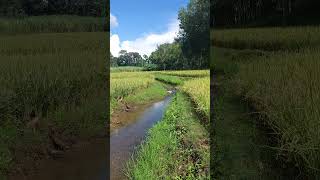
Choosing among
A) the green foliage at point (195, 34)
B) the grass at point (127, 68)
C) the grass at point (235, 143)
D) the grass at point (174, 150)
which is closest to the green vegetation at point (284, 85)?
the grass at point (235, 143)

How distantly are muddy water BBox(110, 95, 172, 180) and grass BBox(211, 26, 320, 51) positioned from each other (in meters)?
1.31

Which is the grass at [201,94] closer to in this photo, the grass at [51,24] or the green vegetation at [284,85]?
the green vegetation at [284,85]

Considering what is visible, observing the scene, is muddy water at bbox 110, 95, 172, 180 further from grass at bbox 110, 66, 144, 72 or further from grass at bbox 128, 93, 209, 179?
grass at bbox 110, 66, 144, 72

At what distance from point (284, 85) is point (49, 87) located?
154 inches

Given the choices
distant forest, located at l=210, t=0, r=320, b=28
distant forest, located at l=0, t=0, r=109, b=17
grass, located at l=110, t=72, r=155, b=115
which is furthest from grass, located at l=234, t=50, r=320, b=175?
distant forest, located at l=0, t=0, r=109, b=17

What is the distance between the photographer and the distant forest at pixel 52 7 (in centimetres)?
887

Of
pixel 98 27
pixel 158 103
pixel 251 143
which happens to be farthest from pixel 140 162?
pixel 98 27

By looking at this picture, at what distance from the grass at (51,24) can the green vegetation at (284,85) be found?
286 centimetres

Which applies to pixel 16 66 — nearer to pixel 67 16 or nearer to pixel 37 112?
pixel 37 112

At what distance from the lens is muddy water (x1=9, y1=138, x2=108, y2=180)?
652 cm

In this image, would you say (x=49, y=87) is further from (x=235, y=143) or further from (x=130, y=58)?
(x=235, y=143)

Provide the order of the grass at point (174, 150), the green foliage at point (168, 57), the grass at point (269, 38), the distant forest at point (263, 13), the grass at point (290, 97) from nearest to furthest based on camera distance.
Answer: the grass at point (290, 97), the grass at point (174, 150), the grass at point (269, 38), the distant forest at point (263, 13), the green foliage at point (168, 57)

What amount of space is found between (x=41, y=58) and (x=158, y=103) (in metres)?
2.07

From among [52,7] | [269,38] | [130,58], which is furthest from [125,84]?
[269,38]
